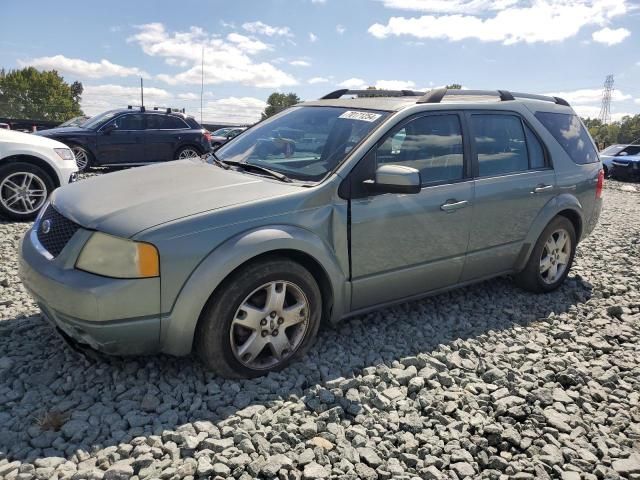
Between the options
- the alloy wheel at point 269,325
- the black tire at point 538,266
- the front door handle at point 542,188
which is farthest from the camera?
the black tire at point 538,266

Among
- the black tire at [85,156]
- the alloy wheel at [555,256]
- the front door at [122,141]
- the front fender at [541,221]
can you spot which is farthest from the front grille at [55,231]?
the front door at [122,141]

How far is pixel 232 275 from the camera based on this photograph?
114 inches

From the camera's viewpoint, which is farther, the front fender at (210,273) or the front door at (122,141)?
the front door at (122,141)

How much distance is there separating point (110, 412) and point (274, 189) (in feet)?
5.09

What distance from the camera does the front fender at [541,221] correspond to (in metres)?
4.43

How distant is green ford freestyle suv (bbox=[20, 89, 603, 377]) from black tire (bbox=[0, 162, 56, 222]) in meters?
3.73

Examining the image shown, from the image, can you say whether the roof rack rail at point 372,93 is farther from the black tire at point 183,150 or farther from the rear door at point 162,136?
the black tire at point 183,150

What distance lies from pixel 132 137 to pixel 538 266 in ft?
36.2

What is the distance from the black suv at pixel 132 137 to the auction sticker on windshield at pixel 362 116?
1021 centimetres

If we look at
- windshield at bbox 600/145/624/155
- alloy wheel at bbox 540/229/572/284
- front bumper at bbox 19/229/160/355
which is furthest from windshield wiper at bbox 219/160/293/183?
windshield at bbox 600/145/624/155

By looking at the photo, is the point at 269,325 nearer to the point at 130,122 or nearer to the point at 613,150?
the point at 130,122

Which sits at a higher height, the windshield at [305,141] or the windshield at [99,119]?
the windshield at [99,119]

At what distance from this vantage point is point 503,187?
409 cm

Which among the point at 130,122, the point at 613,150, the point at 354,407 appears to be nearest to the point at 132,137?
the point at 130,122
